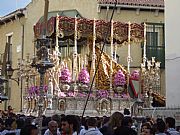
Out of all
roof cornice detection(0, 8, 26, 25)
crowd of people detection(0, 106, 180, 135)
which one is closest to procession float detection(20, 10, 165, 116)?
roof cornice detection(0, 8, 26, 25)

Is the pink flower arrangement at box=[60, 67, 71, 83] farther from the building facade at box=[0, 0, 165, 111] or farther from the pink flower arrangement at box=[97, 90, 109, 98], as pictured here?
the building facade at box=[0, 0, 165, 111]

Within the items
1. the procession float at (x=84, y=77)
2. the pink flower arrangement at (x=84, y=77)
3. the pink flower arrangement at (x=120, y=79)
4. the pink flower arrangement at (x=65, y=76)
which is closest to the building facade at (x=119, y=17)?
the procession float at (x=84, y=77)

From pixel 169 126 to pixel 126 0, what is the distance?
1013 inches

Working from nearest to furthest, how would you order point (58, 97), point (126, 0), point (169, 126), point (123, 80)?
1. point (169, 126)
2. point (58, 97)
3. point (123, 80)
4. point (126, 0)

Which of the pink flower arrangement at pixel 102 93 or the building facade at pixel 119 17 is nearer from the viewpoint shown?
the pink flower arrangement at pixel 102 93

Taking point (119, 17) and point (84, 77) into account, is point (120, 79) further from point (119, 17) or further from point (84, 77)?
point (119, 17)

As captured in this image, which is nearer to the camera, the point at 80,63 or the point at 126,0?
the point at 80,63

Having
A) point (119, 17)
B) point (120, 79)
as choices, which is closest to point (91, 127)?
point (120, 79)

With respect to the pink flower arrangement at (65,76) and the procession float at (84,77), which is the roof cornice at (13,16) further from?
the pink flower arrangement at (65,76)

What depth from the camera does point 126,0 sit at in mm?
35531

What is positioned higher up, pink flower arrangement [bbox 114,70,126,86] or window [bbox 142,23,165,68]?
window [bbox 142,23,165,68]

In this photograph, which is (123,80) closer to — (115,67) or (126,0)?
(115,67)

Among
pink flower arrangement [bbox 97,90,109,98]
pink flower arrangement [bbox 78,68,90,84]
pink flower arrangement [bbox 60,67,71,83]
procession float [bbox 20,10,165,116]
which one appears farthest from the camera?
pink flower arrangement [bbox 78,68,90,84]

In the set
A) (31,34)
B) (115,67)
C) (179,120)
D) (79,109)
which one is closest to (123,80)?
(115,67)
